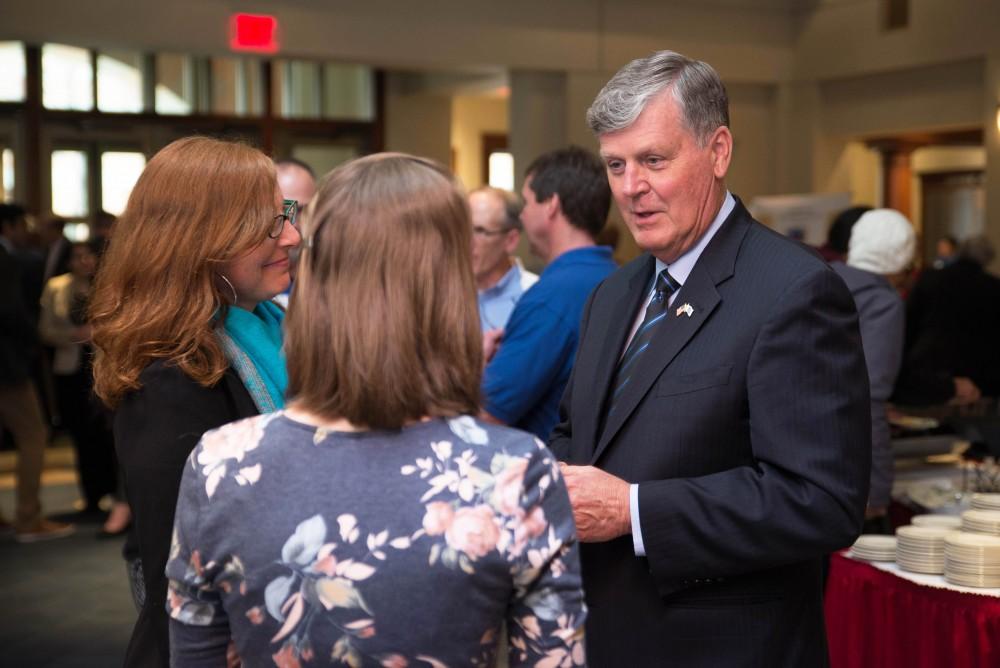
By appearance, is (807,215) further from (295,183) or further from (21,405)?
(295,183)

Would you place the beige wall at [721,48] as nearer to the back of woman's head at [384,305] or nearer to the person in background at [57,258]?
the person in background at [57,258]

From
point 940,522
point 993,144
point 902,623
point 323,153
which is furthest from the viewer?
point 323,153

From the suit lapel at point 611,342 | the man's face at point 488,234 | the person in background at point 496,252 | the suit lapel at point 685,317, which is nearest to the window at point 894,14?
the person in background at point 496,252

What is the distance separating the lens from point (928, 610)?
2869 mm

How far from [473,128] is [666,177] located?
12030mm

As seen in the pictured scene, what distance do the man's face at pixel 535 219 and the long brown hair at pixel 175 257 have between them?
6.22 ft

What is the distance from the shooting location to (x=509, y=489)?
1.22 meters

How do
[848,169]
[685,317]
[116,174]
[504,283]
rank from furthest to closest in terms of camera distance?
[848,169] → [116,174] → [504,283] → [685,317]

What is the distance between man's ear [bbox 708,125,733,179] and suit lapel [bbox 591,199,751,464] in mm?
81

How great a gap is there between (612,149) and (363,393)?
0.84m

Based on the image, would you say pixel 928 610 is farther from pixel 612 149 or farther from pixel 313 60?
pixel 313 60

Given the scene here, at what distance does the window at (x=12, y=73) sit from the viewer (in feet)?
34.2

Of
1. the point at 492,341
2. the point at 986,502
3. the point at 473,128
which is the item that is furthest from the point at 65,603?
the point at 473,128

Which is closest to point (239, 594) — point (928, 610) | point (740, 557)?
point (740, 557)
